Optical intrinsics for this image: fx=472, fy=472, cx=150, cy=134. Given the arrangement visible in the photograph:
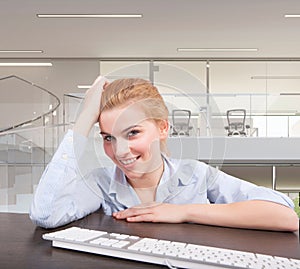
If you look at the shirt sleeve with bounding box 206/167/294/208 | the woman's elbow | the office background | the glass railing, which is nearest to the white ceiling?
the office background

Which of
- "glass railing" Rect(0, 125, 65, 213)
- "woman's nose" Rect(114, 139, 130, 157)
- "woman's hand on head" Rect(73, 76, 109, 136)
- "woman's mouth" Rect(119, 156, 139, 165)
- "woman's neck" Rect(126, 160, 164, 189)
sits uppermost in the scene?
"woman's hand on head" Rect(73, 76, 109, 136)

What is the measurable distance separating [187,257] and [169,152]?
0.31 meters

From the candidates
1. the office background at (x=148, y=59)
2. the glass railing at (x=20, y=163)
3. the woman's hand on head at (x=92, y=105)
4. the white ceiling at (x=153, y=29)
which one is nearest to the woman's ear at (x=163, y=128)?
the woman's hand on head at (x=92, y=105)

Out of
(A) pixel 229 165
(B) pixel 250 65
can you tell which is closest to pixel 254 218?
(A) pixel 229 165

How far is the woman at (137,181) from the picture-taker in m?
0.84

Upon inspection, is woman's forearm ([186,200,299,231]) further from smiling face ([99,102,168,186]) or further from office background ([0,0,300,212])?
office background ([0,0,300,212])

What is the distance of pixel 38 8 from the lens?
16.0ft

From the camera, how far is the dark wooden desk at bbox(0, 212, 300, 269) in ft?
2.16

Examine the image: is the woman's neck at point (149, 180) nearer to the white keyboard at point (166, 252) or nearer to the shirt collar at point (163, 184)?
the shirt collar at point (163, 184)

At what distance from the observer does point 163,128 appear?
87 centimetres

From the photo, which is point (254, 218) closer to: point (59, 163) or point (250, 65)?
point (59, 163)

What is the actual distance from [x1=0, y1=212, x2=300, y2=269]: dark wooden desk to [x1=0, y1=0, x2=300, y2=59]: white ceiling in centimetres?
395

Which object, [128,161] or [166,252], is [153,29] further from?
[166,252]

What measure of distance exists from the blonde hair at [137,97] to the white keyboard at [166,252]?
22 cm
